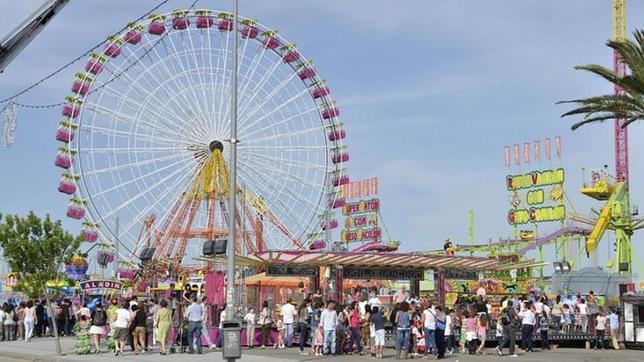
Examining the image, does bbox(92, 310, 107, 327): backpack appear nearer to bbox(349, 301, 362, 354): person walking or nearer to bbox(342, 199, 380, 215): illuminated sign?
bbox(349, 301, 362, 354): person walking

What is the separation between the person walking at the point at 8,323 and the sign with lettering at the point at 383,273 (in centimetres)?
1229

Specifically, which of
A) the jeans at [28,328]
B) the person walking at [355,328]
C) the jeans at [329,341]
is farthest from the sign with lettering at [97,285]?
the jeans at [329,341]

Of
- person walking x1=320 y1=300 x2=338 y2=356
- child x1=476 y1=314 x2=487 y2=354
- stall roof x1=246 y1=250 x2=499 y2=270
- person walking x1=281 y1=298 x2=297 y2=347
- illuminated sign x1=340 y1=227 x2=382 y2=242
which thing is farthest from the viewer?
illuminated sign x1=340 y1=227 x2=382 y2=242

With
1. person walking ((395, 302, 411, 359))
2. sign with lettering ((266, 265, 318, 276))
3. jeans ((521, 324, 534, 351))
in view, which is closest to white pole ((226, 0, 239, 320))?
person walking ((395, 302, 411, 359))

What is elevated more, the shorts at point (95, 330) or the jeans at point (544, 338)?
the shorts at point (95, 330)

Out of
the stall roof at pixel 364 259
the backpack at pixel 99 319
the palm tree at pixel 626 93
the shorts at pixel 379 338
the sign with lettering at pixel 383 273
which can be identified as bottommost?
the shorts at pixel 379 338

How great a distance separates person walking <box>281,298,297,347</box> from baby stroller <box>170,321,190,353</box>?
9.95 ft

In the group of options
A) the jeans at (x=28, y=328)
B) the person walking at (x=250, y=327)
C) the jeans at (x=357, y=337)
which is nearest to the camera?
the jeans at (x=357, y=337)

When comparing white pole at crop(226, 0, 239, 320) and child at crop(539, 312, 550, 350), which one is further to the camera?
child at crop(539, 312, 550, 350)

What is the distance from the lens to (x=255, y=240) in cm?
4788

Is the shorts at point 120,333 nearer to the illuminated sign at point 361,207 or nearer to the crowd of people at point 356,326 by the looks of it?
the crowd of people at point 356,326

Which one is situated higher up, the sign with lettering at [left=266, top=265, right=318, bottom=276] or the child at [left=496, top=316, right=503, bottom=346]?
the sign with lettering at [left=266, top=265, right=318, bottom=276]

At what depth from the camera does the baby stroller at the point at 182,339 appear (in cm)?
2589

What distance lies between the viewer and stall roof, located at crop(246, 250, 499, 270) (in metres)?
33.1
